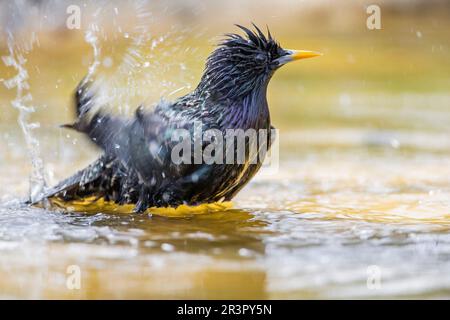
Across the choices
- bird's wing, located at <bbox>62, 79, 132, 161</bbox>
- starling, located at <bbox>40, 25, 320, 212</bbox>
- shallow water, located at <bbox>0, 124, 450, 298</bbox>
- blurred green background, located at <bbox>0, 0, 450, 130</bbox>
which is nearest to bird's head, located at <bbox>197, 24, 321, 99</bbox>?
starling, located at <bbox>40, 25, 320, 212</bbox>

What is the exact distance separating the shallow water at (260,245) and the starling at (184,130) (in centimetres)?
21

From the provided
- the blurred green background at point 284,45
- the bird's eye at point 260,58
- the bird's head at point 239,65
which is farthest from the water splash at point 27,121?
the bird's eye at point 260,58

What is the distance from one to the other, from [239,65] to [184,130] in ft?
2.29

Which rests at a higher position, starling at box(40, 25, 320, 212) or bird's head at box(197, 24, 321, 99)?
bird's head at box(197, 24, 321, 99)

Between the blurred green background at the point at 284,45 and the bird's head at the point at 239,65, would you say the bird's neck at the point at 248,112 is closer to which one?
the bird's head at the point at 239,65

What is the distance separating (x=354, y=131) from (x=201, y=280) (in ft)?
16.6

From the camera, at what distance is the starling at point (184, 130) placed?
16.2ft

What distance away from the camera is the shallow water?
3.59 meters

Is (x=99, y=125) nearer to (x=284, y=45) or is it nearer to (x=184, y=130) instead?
(x=184, y=130)

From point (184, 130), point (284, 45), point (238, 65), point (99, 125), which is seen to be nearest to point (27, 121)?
point (99, 125)

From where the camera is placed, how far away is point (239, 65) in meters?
5.29

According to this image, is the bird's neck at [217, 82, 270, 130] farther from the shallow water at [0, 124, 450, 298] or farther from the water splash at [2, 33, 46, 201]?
the water splash at [2, 33, 46, 201]

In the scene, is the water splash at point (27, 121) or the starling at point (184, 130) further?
the water splash at point (27, 121)
